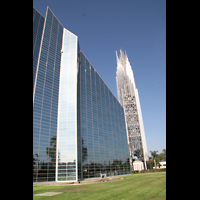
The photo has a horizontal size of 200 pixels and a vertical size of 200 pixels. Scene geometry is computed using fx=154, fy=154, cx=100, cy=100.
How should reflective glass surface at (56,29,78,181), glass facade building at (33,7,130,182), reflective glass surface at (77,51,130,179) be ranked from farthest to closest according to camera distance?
reflective glass surface at (77,51,130,179)
reflective glass surface at (56,29,78,181)
glass facade building at (33,7,130,182)

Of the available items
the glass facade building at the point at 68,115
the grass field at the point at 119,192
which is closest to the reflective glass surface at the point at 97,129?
the glass facade building at the point at 68,115

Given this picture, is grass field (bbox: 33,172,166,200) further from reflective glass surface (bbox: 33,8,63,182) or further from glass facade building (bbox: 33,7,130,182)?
glass facade building (bbox: 33,7,130,182)

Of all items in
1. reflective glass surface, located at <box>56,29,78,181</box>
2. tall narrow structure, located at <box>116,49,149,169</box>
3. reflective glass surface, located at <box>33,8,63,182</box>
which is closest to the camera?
reflective glass surface, located at <box>33,8,63,182</box>

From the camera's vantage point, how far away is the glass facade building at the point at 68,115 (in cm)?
4966

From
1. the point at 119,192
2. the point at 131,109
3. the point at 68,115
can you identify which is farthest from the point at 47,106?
the point at 131,109

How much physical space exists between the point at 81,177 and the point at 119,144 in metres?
27.2

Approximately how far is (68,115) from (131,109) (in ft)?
188

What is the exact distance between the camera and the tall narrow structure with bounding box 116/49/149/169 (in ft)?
315

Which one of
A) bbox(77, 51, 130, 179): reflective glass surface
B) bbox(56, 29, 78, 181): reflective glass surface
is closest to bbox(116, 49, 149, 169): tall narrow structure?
bbox(77, 51, 130, 179): reflective glass surface

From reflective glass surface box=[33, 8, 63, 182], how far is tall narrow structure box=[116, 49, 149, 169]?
5601 centimetres

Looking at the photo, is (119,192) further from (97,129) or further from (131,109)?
(131,109)
